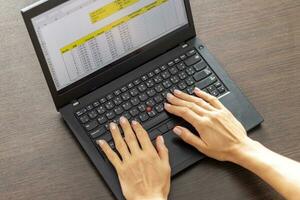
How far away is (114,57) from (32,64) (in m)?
0.21

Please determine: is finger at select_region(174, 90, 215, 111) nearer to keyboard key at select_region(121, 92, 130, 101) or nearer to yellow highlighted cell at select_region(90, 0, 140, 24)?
keyboard key at select_region(121, 92, 130, 101)

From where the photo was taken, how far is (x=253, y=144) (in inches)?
41.2

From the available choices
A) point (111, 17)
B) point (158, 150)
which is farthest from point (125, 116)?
point (111, 17)

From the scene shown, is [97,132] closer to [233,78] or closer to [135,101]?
[135,101]

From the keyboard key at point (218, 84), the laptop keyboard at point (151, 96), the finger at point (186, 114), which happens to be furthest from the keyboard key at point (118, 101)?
the keyboard key at point (218, 84)

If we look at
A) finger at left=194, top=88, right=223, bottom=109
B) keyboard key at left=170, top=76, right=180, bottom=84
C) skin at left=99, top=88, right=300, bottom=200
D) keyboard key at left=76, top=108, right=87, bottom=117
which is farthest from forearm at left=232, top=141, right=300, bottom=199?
keyboard key at left=76, top=108, right=87, bottom=117

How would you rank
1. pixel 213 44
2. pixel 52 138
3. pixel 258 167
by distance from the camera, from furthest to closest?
pixel 213 44, pixel 52 138, pixel 258 167

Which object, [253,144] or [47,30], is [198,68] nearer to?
[253,144]

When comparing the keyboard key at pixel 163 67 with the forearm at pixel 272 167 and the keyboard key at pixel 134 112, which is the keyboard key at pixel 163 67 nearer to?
the keyboard key at pixel 134 112

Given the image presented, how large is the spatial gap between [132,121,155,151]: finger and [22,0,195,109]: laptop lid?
131mm

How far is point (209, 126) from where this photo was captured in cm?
107

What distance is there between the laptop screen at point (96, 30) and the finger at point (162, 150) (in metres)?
0.20

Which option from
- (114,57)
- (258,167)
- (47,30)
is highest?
(47,30)

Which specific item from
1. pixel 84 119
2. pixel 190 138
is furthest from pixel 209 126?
pixel 84 119
